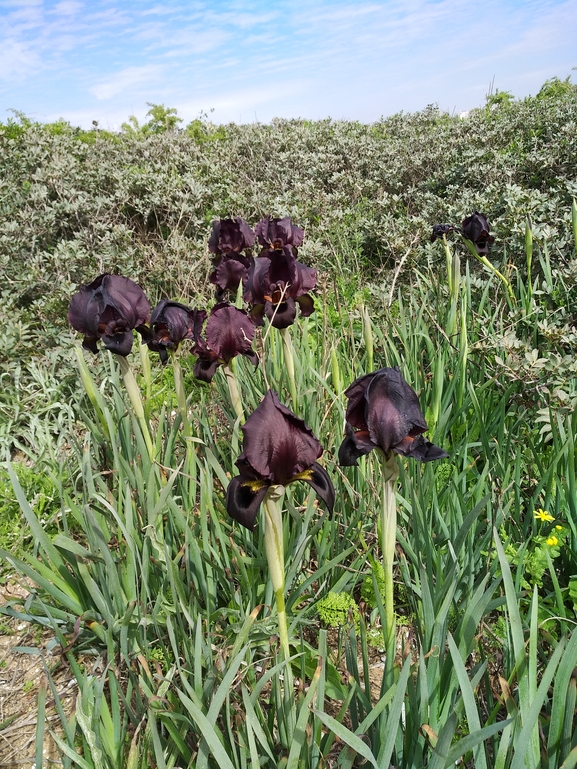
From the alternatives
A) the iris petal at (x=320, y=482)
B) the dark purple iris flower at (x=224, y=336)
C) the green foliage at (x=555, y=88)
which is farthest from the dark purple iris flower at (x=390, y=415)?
the green foliage at (x=555, y=88)

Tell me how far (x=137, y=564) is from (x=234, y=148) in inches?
288

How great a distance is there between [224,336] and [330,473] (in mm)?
742

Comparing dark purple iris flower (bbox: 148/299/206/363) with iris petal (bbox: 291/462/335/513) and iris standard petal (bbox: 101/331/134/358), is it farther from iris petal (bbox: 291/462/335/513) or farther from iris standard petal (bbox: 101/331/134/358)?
iris petal (bbox: 291/462/335/513)

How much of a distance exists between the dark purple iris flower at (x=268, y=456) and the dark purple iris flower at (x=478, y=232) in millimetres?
2461

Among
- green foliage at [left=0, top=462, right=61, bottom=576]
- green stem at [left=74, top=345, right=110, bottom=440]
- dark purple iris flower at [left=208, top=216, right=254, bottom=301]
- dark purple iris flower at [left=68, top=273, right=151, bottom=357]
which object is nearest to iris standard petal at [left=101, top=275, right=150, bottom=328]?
dark purple iris flower at [left=68, top=273, right=151, bottom=357]

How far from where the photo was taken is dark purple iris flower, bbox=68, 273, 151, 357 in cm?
226

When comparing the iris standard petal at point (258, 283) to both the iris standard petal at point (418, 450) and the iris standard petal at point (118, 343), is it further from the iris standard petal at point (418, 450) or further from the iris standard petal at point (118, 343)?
the iris standard petal at point (418, 450)

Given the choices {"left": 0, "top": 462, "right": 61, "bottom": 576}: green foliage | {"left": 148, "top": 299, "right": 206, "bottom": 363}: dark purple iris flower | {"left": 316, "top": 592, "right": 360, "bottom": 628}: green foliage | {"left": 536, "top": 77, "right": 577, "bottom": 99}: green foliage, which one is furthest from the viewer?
{"left": 536, "top": 77, "right": 577, "bottom": 99}: green foliage

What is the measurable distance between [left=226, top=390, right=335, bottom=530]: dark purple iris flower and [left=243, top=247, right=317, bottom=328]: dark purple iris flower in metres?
1.25

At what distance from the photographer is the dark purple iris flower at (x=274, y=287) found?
2496 millimetres

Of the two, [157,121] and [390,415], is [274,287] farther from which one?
[157,121]

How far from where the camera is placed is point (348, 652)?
143cm

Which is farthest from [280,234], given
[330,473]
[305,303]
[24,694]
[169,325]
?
[24,694]

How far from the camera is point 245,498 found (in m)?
1.32
